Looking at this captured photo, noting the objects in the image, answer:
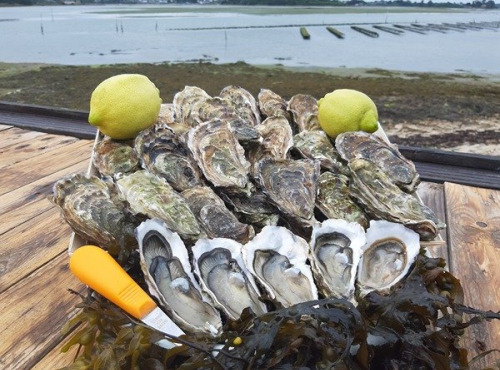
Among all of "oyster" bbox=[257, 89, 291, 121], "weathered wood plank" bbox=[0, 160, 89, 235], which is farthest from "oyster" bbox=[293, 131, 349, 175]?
"weathered wood plank" bbox=[0, 160, 89, 235]

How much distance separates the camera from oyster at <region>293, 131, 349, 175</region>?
1.54m

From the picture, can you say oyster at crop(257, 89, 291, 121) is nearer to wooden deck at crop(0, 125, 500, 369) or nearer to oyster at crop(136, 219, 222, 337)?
wooden deck at crop(0, 125, 500, 369)

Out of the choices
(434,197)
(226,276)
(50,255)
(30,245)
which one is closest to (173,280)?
(226,276)

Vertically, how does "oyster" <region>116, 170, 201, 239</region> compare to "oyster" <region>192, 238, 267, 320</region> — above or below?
above

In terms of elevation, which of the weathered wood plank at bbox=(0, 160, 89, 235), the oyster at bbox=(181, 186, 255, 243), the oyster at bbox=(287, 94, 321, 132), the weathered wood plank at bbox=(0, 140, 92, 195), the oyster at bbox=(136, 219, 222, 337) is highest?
the oyster at bbox=(287, 94, 321, 132)

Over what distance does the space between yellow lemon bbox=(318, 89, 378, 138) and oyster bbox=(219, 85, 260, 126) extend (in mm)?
321

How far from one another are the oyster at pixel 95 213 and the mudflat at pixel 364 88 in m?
6.39

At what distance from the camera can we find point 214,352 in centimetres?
87

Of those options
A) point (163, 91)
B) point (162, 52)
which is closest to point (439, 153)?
point (163, 91)

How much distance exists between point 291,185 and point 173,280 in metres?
0.47

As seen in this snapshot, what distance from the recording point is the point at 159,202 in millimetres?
1218

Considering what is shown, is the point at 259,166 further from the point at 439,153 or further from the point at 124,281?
the point at 439,153

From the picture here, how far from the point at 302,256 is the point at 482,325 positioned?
557mm

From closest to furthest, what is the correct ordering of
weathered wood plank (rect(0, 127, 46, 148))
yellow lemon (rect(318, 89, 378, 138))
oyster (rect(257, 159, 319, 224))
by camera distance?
oyster (rect(257, 159, 319, 224)) < yellow lemon (rect(318, 89, 378, 138)) < weathered wood plank (rect(0, 127, 46, 148))
